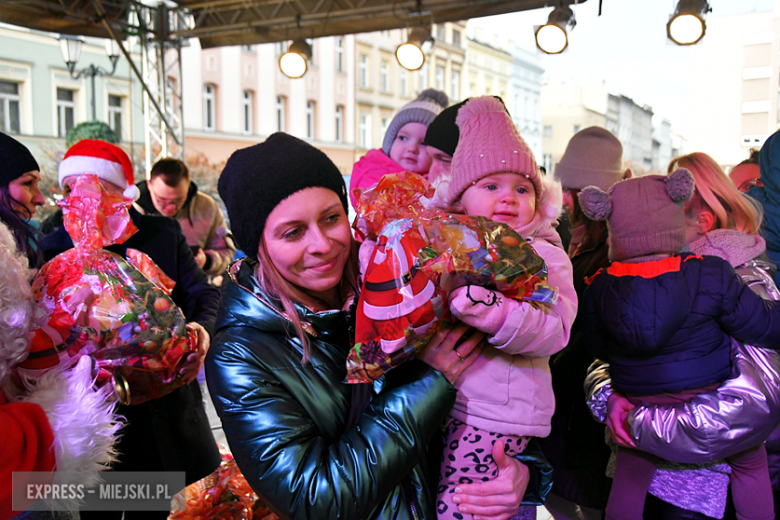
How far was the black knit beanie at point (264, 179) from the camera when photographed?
1275 millimetres

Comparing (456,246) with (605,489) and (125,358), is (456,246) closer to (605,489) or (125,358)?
(125,358)

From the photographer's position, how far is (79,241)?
5.56 ft

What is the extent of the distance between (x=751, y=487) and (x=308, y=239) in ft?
5.57

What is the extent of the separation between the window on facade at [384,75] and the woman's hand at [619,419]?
71.3 feet

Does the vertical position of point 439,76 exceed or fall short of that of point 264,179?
it exceeds it

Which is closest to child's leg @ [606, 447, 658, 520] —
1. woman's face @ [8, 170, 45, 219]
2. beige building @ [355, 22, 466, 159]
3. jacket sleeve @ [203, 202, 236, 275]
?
woman's face @ [8, 170, 45, 219]

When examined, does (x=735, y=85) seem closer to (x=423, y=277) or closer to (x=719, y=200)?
(x=719, y=200)

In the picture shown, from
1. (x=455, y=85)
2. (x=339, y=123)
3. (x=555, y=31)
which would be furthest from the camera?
(x=455, y=85)

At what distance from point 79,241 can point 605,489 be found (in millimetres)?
2115

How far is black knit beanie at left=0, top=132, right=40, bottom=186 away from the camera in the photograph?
1850 millimetres

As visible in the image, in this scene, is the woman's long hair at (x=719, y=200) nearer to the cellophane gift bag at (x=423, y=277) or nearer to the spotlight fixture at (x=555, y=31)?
the cellophane gift bag at (x=423, y=277)

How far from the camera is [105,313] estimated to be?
156cm

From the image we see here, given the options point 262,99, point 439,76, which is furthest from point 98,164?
point 439,76

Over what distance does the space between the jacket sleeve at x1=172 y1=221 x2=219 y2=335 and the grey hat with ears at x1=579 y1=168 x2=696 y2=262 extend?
159 cm
